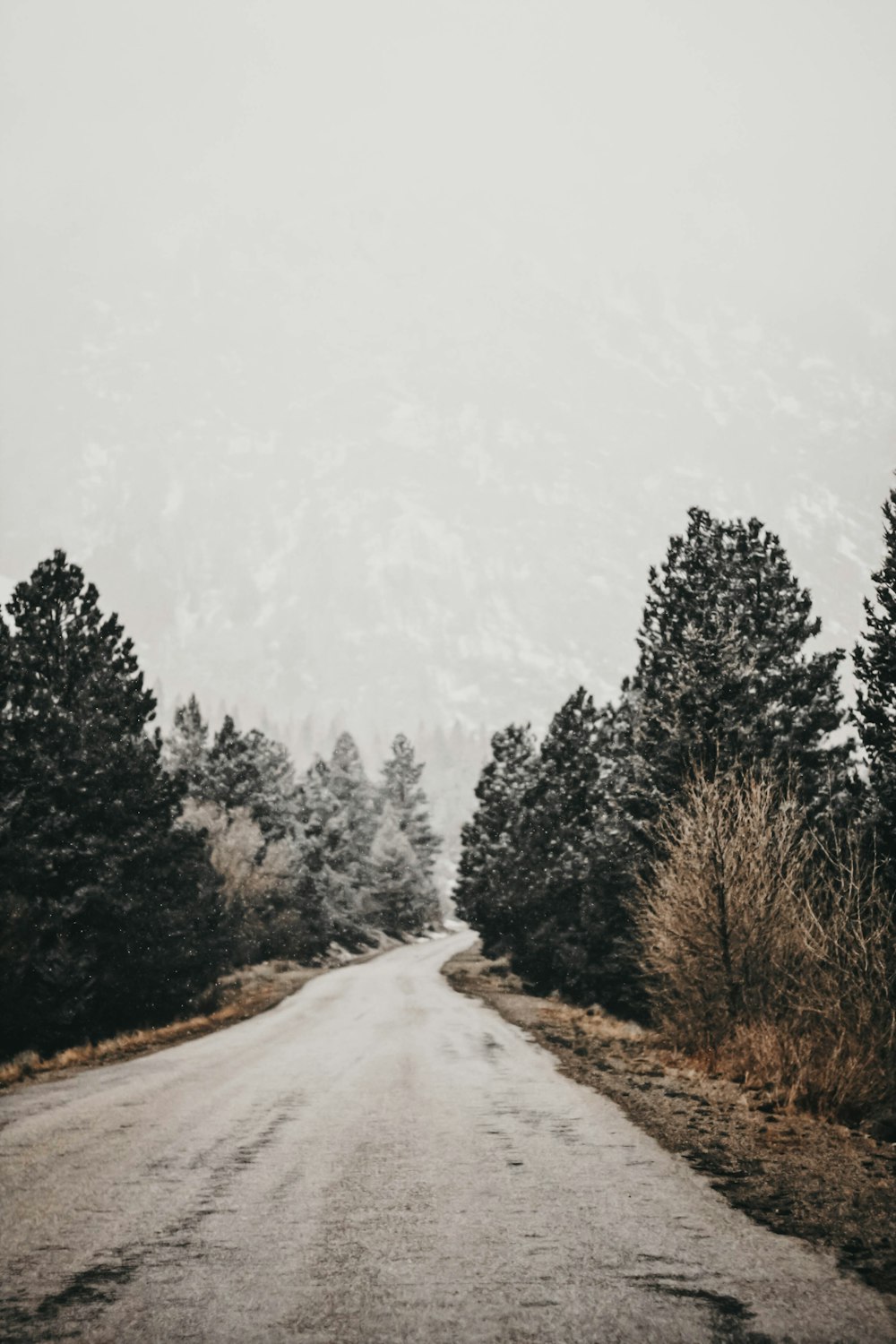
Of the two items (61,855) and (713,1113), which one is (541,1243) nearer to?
(713,1113)

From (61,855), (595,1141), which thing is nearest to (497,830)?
(61,855)

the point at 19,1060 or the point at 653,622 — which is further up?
the point at 653,622

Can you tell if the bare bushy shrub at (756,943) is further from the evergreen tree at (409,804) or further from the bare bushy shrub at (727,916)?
the evergreen tree at (409,804)

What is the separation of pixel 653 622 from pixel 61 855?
771 inches

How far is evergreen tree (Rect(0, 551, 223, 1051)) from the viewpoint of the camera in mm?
22969

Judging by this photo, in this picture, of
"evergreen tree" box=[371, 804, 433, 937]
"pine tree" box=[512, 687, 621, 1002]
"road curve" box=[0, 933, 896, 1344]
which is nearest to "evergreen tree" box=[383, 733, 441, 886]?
"evergreen tree" box=[371, 804, 433, 937]

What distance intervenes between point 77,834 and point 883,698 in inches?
873

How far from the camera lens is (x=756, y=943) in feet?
56.2

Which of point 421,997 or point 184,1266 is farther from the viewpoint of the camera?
point 421,997

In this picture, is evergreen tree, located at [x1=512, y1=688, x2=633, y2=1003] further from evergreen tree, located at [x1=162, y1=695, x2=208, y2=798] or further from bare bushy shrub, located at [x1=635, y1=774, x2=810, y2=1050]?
evergreen tree, located at [x1=162, y1=695, x2=208, y2=798]

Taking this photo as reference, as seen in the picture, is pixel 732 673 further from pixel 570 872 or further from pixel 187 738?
pixel 187 738

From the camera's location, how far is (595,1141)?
30.4ft

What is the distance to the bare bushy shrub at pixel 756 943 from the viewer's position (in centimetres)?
1302

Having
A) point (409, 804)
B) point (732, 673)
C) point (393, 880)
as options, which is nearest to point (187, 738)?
point (393, 880)
